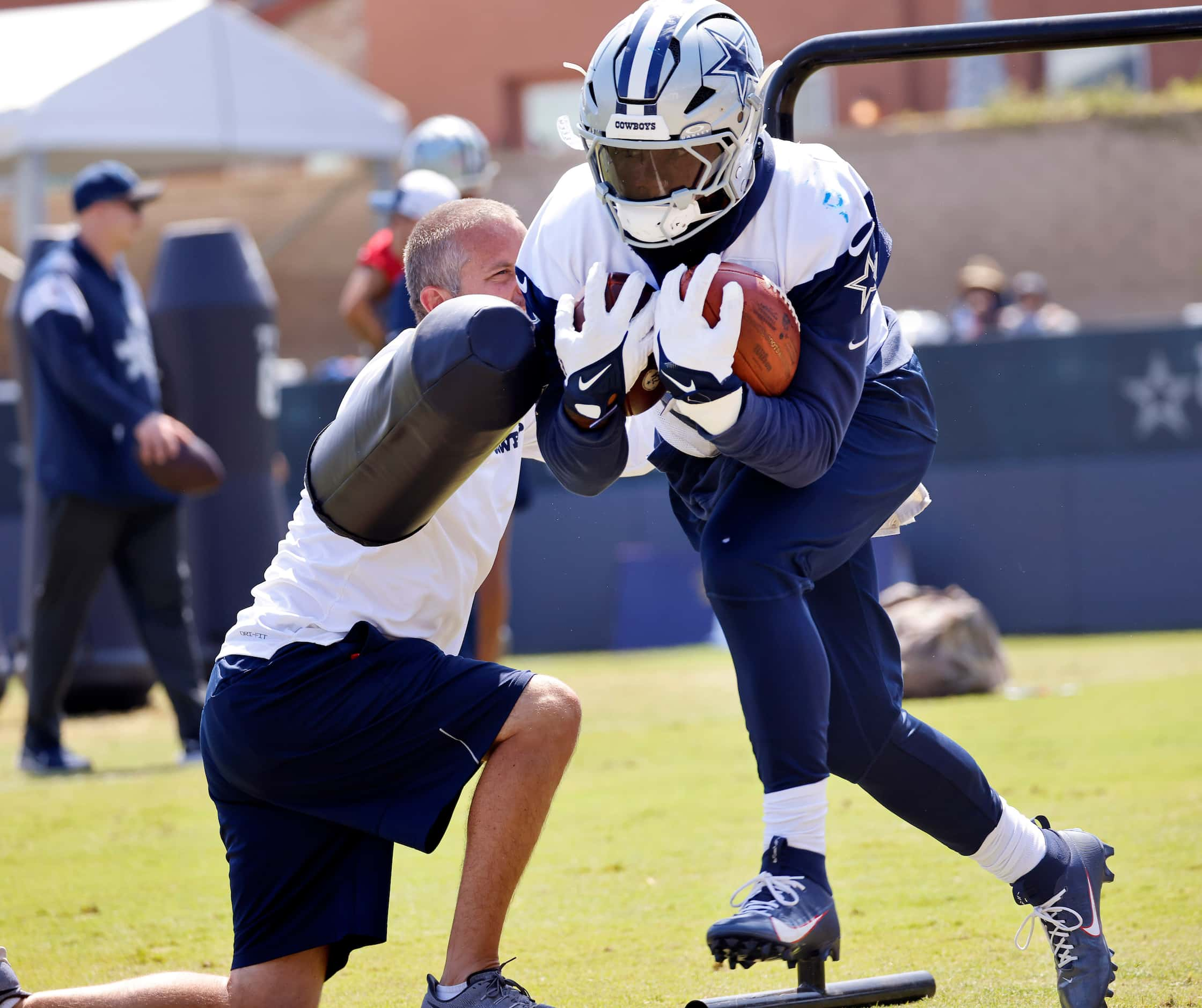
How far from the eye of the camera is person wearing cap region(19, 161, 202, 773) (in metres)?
6.79

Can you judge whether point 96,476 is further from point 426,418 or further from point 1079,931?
point 1079,931

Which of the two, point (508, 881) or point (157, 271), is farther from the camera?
point (157, 271)

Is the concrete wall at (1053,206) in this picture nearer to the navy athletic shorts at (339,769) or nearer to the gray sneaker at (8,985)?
the navy athletic shorts at (339,769)

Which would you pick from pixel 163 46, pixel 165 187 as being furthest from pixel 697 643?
pixel 165 187

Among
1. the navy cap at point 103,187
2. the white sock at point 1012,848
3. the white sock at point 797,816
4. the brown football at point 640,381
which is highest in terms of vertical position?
the brown football at point 640,381

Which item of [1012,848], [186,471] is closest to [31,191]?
[186,471]

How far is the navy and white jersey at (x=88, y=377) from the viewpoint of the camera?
6.78 metres

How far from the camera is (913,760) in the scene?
3.30 m

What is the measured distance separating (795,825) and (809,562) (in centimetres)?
46

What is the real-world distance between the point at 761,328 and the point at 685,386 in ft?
0.63

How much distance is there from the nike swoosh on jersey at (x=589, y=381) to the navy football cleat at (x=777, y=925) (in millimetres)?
884

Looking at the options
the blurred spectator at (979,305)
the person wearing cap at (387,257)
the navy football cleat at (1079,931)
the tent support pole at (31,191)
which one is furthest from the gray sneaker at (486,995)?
the tent support pole at (31,191)

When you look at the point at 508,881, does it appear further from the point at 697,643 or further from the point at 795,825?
the point at 697,643

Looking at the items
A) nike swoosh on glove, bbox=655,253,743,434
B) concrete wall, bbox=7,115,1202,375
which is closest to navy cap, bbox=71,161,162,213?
nike swoosh on glove, bbox=655,253,743,434
